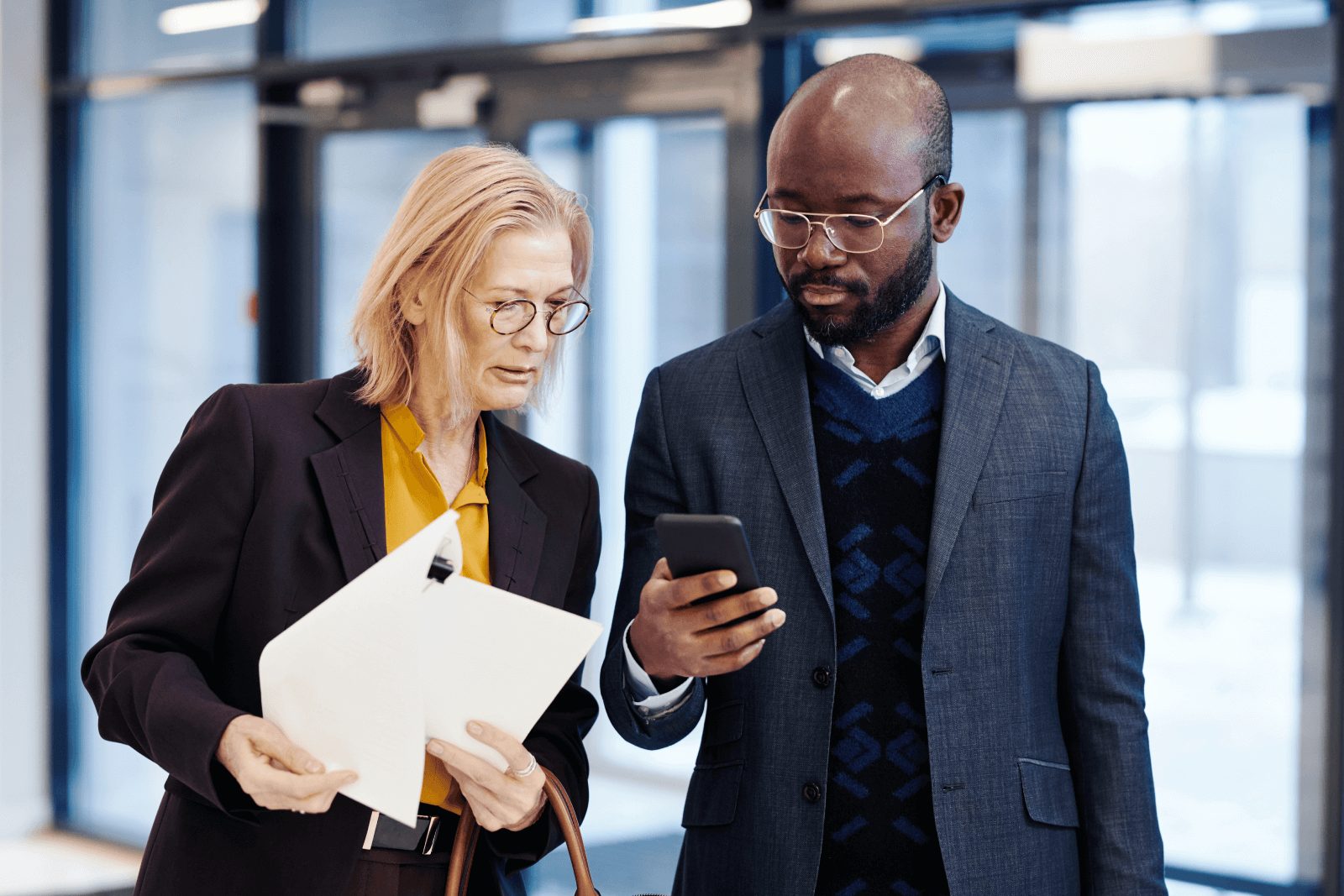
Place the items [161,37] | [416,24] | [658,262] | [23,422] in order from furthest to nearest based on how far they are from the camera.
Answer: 1. [23,422]
2. [161,37]
3. [416,24]
4. [658,262]

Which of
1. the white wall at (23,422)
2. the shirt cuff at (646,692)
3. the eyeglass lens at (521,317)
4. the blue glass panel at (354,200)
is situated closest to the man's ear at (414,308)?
the eyeglass lens at (521,317)

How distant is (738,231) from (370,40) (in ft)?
4.80

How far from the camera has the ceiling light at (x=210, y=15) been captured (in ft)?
13.0

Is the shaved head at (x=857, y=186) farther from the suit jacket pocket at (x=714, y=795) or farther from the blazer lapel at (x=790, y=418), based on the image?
the suit jacket pocket at (x=714, y=795)

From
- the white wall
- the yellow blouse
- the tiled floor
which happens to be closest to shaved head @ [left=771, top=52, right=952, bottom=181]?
the yellow blouse

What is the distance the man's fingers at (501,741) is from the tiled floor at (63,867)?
3.30 m

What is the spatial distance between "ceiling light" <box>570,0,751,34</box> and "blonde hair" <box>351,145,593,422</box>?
1757mm

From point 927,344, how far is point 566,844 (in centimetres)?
73

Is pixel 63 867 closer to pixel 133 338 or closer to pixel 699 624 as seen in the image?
pixel 133 338

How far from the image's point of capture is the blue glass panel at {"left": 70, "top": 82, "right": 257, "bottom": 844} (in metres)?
4.21

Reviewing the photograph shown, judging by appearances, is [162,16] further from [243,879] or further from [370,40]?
[243,879]

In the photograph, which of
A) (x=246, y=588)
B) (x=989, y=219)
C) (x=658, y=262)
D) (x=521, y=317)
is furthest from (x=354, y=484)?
(x=989, y=219)

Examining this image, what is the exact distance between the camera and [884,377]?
57.7 inches

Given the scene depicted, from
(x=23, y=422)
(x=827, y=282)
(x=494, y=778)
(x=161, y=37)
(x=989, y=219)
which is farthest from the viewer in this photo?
(x=23, y=422)
